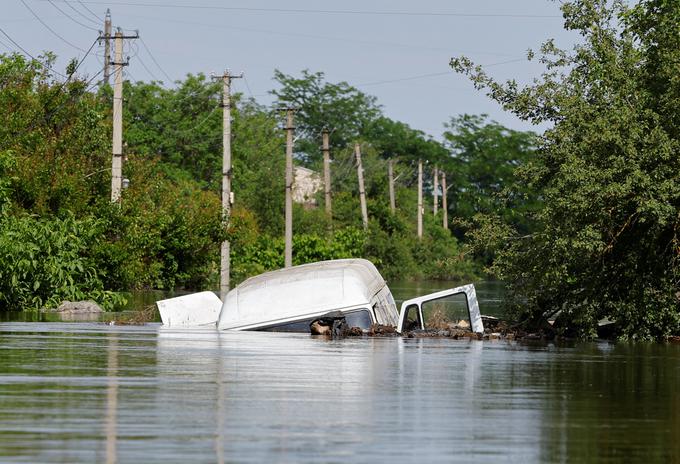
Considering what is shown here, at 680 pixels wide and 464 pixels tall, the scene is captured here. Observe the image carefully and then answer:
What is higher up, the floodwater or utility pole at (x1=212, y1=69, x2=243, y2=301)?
utility pole at (x1=212, y1=69, x2=243, y2=301)

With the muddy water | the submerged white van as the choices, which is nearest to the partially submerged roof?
the submerged white van

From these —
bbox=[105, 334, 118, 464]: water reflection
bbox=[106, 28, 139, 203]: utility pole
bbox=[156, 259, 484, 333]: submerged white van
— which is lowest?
bbox=[105, 334, 118, 464]: water reflection

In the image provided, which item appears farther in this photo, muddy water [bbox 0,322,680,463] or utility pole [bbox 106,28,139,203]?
utility pole [bbox 106,28,139,203]

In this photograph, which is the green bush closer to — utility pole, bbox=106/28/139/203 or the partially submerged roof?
utility pole, bbox=106/28/139/203

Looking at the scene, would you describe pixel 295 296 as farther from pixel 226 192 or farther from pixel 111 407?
pixel 226 192

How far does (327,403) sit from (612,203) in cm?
1341

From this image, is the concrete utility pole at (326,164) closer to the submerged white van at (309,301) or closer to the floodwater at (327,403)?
the submerged white van at (309,301)

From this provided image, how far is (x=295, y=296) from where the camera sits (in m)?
27.9

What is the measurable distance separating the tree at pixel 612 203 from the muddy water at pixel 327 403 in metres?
3.24

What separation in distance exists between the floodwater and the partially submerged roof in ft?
9.08

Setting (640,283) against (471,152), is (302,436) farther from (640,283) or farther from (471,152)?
(471,152)

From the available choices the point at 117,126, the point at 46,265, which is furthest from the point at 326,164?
the point at 46,265

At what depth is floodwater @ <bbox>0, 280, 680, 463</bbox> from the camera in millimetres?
11898

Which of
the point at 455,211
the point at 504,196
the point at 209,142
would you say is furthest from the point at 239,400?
the point at 455,211
